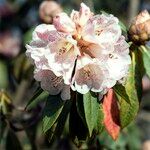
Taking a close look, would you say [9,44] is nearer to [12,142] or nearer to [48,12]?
[48,12]

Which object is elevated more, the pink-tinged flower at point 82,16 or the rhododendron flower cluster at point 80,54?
the pink-tinged flower at point 82,16

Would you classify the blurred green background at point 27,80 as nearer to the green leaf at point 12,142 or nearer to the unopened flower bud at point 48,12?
the green leaf at point 12,142

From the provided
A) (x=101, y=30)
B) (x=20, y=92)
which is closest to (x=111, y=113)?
(x=101, y=30)

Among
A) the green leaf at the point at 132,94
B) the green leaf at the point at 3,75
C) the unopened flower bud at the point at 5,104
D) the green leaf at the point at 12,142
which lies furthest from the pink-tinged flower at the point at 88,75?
the green leaf at the point at 3,75

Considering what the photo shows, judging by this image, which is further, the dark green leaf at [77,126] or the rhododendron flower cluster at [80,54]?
the dark green leaf at [77,126]

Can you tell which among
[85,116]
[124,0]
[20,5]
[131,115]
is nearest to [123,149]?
[131,115]

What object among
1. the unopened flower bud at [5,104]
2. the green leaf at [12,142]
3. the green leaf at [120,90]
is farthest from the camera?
the green leaf at [12,142]

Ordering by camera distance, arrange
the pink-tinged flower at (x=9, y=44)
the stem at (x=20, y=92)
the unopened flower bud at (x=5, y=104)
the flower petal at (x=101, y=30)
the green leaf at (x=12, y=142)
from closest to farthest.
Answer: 1. the flower petal at (x=101, y=30)
2. the unopened flower bud at (x=5, y=104)
3. the green leaf at (x=12, y=142)
4. the stem at (x=20, y=92)
5. the pink-tinged flower at (x=9, y=44)
